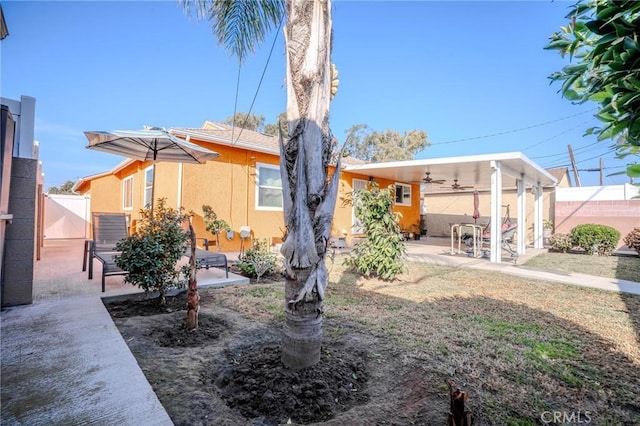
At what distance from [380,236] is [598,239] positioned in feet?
37.9

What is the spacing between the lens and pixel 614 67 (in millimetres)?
1154

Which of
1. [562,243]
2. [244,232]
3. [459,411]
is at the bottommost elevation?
[459,411]

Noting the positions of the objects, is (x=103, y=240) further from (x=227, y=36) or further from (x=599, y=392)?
(x=599, y=392)

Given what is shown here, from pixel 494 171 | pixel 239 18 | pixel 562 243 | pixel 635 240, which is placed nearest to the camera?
pixel 239 18

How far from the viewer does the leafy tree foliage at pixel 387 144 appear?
32844 mm

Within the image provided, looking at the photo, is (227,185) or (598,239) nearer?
(227,185)

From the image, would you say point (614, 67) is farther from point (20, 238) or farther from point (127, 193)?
point (127, 193)

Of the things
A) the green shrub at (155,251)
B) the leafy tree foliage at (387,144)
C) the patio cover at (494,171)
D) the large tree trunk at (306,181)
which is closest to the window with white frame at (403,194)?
the patio cover at (494,171)

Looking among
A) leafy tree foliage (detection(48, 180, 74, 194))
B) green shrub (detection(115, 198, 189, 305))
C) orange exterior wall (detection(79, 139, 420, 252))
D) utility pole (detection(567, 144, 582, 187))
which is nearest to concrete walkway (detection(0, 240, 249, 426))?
green shrub (detection(115, 198, 189, 305))

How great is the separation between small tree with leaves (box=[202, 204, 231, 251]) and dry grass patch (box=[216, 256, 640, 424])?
3.92 meters

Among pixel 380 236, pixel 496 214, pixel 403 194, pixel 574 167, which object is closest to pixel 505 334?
pixel 380 236

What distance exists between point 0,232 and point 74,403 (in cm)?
271

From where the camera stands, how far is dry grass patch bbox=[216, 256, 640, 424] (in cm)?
248

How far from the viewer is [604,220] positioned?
48.2ft
